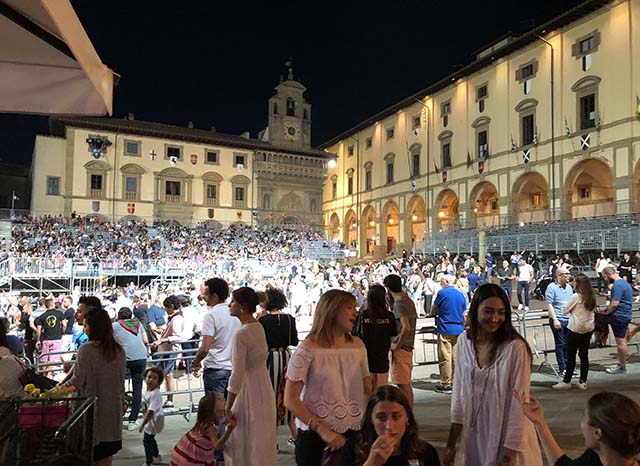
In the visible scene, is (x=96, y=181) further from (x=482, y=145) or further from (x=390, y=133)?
(x=482, y=145)

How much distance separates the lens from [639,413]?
2.02 meters

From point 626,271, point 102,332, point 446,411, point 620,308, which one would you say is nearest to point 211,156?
point 626,271

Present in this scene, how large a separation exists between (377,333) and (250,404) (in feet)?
6.22

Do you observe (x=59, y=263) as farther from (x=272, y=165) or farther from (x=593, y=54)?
(x=593, y=54)

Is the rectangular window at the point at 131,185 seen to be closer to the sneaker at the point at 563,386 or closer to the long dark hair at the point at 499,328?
the sneaker at the point at 563,386

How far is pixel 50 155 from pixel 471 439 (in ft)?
151

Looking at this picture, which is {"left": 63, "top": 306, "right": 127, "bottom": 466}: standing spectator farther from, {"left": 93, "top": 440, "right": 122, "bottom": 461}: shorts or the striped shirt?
the striped shirt

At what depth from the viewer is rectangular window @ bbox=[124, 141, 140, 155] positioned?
4447cm

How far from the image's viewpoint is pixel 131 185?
147ft

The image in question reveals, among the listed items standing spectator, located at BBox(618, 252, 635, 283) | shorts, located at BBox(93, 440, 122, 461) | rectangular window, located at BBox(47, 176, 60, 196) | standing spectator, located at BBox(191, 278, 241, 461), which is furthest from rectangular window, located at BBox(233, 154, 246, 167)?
shorts, located at BBox(93, 440, 122, 461)

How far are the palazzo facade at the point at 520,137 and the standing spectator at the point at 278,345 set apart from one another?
25790 millimetres

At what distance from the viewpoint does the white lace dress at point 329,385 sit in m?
3.03

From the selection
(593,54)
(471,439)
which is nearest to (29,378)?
(471,439)

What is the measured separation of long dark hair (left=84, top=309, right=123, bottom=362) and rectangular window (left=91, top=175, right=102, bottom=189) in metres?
43.3
